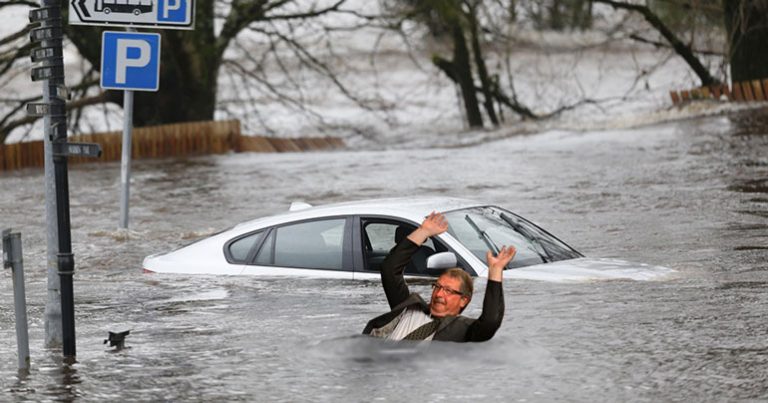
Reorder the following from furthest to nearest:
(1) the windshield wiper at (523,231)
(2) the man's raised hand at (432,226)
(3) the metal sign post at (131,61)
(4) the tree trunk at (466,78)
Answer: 1. (4) the tree trunk at (466,78)
2. (3) the metal sign post at (131,61)
3. (1) the windshield wiper at (523,231)
4. (2) the man's raised hand at (432,226)

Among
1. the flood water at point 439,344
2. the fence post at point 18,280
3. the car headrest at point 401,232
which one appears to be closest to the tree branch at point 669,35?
the flood water at point 439,344

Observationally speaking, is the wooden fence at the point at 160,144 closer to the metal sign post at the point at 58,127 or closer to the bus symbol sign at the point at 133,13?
the bus symbol sign at the point at 133,13

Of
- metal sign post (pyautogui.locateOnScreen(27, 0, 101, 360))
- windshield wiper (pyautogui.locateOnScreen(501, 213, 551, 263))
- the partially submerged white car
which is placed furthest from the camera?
windshield wiper (pyautogui.locateOnScreen(501, 213, 551, 263))

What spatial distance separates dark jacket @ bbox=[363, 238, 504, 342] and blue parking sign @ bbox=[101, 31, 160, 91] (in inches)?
340

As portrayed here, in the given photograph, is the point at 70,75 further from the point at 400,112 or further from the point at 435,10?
the point at 435,10

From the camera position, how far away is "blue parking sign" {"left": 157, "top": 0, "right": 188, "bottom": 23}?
57.5 ft

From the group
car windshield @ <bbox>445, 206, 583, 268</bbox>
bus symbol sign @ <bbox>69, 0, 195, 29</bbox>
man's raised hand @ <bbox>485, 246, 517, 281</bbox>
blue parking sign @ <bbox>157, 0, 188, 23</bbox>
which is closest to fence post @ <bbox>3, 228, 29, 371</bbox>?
man's raised hand @ <bbox>485, 246, 517, 281</bbox>

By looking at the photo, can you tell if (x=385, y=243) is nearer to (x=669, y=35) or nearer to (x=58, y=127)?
(x=58, y=127)

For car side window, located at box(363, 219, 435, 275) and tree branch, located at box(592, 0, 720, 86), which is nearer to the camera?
car side window, located at box(363, 219, 435, 275)

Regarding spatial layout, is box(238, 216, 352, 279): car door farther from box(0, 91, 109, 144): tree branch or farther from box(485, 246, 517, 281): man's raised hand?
box(0, 91, 109, 144): tree branch

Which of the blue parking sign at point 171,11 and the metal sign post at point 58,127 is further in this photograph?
the blue parking sign at point 171,11

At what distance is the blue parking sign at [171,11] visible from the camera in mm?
17531

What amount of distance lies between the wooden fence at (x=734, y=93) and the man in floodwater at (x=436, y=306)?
24.9 m

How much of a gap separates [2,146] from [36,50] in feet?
65.8
